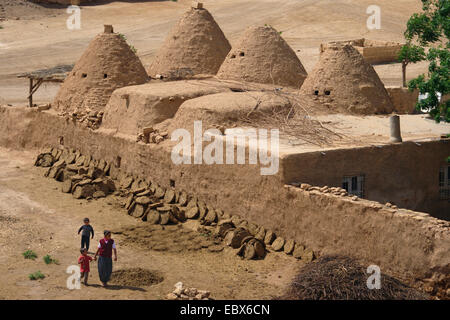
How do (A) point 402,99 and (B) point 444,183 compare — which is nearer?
(B) point 444,183

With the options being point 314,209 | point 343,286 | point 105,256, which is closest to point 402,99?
point 314,209

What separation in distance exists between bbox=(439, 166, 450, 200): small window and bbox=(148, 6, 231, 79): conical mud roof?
33.6 ft

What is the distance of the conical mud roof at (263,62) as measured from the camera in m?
23.5

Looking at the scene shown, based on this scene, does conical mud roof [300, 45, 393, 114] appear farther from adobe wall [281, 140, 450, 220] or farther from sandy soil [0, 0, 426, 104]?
sandy soil [0, 0, 426, 104]

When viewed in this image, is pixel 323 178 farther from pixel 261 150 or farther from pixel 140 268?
pixel 140 268

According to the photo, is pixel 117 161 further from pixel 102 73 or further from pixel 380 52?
pixel 380 52

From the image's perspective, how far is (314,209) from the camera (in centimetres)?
1484

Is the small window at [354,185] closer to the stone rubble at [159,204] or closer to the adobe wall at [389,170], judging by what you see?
the adobe wall at [389,170]

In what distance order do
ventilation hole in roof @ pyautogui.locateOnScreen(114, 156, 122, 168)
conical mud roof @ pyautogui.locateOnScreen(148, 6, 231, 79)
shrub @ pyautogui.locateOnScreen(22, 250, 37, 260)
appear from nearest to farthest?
shrub @ pyautogui.locateOnScreen(22, 250, 37, 260), ventilation hole in roof @ pyautogui.locateOnScreen(114, 156, 122, 168), conical mud roof @ pyautogui.locateOnScreen(148, 6, 231, 79)

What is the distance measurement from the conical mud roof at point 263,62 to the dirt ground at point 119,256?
671cm

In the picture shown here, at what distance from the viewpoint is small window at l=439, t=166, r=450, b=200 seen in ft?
57.9

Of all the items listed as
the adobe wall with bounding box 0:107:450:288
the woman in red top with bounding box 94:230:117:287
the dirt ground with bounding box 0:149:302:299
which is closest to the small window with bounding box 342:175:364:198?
the adobe wall with bounding box 0:107:450:288

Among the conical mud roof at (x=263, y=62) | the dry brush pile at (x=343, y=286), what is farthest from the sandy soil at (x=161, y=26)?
the dry brush pile at (x=343, y=286)

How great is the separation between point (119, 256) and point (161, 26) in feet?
105
